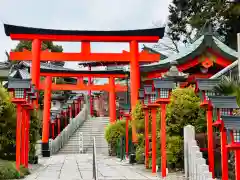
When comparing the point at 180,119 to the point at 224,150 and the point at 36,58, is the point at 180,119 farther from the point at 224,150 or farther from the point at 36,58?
the point at 36,58

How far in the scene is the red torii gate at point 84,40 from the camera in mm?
18062

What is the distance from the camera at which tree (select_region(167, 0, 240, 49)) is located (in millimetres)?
17406

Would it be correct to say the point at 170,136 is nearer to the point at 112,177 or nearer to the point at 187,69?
the point at 112,177

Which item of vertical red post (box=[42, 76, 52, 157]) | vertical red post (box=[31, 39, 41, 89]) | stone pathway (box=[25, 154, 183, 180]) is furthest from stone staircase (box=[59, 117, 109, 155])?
stone pathway (box=[25, 154, 183, 180])

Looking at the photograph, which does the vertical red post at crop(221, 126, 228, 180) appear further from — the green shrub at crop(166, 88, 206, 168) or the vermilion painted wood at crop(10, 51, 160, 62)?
the vermilion painted wood at crop(10, 51, 160, 62)

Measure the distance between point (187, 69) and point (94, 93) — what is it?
32.8 meters

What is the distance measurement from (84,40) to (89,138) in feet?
44.6

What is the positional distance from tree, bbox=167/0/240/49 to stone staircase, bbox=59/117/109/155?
9438 mm

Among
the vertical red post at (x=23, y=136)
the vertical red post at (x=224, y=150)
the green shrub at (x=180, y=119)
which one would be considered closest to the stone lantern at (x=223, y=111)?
the vertical red post at (x=224, y=150)

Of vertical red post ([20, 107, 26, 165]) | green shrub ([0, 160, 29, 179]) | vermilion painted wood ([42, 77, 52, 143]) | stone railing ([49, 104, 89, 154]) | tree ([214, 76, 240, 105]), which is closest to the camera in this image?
tree ([214, 76, 240, 105])

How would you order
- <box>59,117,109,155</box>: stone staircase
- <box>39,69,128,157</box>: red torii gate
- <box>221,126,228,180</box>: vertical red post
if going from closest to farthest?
<box>221,126,228,180</box>: vertical red post < <box>39,69,128,157</box>: red torii gate < <box>59,117,109,155</box>: stone staircase

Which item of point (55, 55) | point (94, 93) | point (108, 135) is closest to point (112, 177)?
point (55, 55)

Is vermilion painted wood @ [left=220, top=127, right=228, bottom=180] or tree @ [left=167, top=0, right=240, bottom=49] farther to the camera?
tree @ [left=167, top=0, right=240, bottom=49]

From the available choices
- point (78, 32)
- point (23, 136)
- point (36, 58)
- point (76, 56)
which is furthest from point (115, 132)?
point (23, 136)
